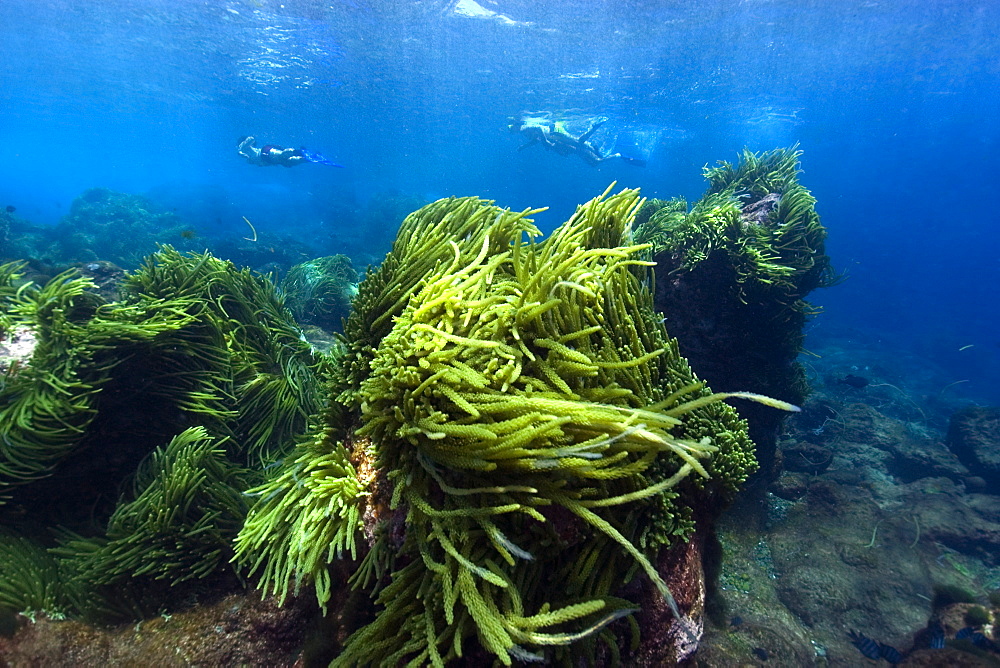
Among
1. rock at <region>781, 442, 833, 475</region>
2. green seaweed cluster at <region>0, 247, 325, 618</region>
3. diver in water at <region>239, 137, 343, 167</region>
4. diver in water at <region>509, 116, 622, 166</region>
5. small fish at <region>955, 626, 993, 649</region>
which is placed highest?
green seaweed cluster at <region>0, 247, 325, 618</region>

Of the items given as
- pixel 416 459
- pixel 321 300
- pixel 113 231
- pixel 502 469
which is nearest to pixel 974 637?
pixel 502 469

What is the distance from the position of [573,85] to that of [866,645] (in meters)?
40.1

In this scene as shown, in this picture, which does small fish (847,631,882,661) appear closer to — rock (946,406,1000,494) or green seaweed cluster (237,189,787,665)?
green seaweed cluster (237,189,787,665)

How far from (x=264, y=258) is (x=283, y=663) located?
21.1 metres

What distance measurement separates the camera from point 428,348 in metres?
1.86

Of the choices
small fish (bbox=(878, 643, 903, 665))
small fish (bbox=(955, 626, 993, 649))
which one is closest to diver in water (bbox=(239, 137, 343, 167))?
small fish (bbox=(878, 643, 903, 665))

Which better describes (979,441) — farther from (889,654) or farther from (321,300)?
(321,300)

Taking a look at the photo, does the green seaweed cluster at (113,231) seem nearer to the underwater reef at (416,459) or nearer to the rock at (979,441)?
the underwater reef at (416,459)

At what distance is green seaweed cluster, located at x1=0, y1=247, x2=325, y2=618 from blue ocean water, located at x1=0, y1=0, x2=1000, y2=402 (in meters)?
23.5

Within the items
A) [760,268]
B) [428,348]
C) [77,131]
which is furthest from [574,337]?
[77,131]

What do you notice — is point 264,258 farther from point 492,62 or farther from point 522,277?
point 492,62

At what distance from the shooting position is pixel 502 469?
67.6 inches

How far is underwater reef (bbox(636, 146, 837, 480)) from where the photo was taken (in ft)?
20.6

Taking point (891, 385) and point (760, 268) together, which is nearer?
point (760, 268)
